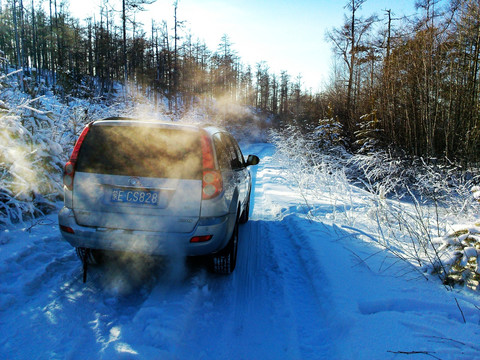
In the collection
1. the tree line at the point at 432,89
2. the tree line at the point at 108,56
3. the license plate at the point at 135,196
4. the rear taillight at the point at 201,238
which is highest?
the tree line at the point at 108,56

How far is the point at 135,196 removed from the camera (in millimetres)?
2834

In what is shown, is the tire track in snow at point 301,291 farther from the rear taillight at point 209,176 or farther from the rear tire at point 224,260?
the rear taillight at point 209,176

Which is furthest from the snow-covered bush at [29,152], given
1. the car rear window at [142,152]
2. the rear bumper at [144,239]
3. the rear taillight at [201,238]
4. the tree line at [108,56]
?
the tree line at [108,56]

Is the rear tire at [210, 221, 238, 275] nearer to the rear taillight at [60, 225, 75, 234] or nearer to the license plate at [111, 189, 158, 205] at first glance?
the license plate at [111, 189, 158, 205]

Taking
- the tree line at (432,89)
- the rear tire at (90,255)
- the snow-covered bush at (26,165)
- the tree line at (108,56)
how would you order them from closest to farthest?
1. the rear tire at (90,255)
2. the snow-covered bush at (26,165)
3. the tree line at (432,89)
4. the tree line at (108,56)

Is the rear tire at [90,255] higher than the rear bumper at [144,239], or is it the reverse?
the rear bumper at [144,239]

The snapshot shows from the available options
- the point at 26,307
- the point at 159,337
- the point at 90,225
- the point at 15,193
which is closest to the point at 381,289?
the point at 159,337

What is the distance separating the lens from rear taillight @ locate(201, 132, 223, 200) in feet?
9.51

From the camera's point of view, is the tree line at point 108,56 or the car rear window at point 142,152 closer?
the car rear window at point 142,152

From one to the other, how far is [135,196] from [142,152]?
0.47 meters

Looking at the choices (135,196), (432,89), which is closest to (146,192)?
(135,196)

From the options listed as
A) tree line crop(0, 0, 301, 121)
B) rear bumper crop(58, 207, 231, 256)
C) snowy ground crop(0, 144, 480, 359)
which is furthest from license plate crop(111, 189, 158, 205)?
tree line crop(0, 0, 301, 121)

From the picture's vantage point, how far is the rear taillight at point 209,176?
114 inches

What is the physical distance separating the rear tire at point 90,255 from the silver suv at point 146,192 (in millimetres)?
369
